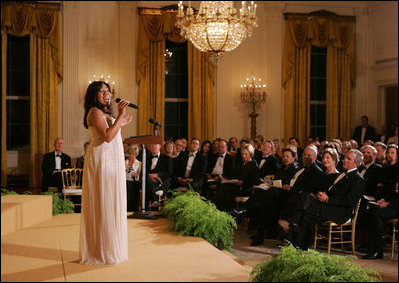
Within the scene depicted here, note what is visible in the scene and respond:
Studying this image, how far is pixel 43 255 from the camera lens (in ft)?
14.8

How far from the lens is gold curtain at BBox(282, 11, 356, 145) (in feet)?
43.7

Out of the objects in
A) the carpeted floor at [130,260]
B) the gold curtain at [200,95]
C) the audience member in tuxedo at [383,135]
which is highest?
the gold curtain at [200,95]

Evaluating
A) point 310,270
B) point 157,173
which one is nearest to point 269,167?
point 157,173

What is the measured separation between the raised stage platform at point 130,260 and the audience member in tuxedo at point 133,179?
2.53 metres

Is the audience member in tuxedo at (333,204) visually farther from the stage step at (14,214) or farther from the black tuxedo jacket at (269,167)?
the stage step at (14,214)

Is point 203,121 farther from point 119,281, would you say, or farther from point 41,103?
point 119,281

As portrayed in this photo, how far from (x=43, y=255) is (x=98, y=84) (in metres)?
1.61

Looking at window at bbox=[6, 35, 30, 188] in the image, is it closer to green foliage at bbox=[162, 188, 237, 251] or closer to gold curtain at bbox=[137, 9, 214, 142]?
gold curtain at bbox=[137, 9, 214, 142]

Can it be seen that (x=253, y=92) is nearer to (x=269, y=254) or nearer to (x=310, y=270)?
(x=269, y=254)

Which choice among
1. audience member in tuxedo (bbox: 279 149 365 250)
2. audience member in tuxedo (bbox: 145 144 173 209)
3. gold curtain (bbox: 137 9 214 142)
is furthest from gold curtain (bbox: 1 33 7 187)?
audience member in tuxedo (bbox: 279 149 365 250)

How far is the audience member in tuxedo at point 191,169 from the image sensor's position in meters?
8.80

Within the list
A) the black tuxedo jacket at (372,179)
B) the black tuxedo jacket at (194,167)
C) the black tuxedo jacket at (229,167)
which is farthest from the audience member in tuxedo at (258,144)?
the black tuxedo jacket at (372,179)

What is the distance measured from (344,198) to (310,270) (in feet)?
8.59

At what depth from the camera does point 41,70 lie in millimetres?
12375
